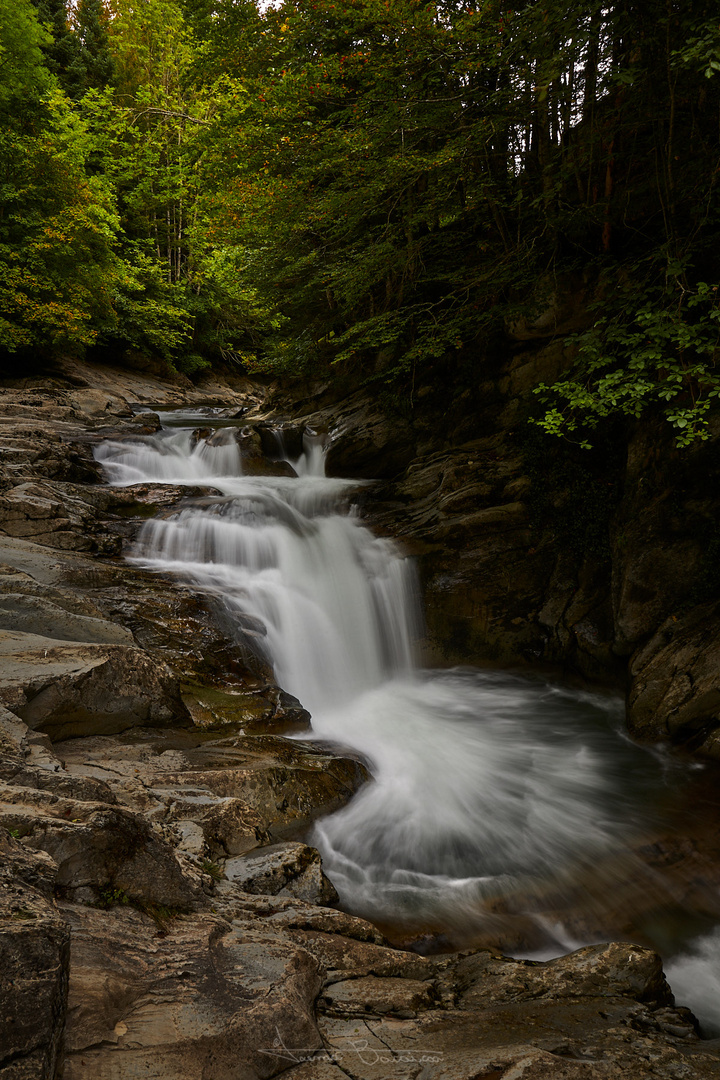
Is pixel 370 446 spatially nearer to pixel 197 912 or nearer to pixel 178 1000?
pixel 197 912

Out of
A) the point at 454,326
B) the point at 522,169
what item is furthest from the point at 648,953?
the point at 522,169

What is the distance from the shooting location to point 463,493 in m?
8.99

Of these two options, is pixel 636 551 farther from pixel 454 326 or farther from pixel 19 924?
pixel 19 924

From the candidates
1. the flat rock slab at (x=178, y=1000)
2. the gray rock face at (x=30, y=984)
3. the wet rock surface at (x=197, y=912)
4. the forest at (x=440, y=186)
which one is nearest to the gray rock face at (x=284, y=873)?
the wet rock surface at (x=197, y=912)

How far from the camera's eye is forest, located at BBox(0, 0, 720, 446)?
5.66 m

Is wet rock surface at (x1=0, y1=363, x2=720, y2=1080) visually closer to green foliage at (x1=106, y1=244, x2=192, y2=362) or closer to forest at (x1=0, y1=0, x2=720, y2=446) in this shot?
forest at (x1=0, y1=0, x2=720, y2=446)

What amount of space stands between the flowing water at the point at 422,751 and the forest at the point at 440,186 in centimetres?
366

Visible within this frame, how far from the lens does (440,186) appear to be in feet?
26.6

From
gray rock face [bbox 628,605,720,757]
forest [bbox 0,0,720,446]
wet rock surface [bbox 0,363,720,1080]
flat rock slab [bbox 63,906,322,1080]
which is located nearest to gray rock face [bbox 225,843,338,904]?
wet rock surface [bbox 0,363,720,1080]

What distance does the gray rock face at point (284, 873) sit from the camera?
322 cm

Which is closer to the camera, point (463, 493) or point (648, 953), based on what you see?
point (648, 953)

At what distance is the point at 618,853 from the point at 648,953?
1948 millimetres

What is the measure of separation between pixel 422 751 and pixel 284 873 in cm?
324

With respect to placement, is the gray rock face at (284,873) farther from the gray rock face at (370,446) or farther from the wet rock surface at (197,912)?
the gray rock face at (370,446)
